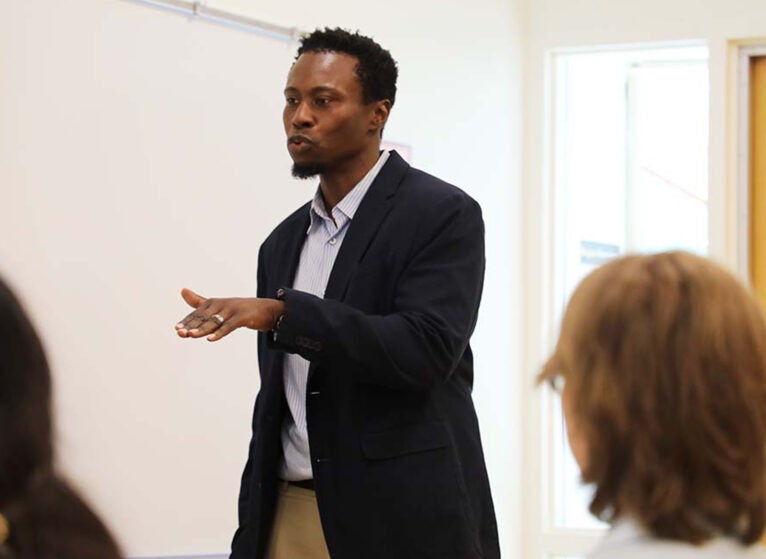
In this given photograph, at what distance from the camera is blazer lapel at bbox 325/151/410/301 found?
2.35m

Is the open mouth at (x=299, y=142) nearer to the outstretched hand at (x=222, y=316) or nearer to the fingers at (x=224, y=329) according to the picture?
the outstretched hand at (x=222, y=316)

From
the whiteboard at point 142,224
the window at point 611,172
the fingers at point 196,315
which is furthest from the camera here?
the window at point 611,172

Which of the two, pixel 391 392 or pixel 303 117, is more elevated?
pixel 303 117

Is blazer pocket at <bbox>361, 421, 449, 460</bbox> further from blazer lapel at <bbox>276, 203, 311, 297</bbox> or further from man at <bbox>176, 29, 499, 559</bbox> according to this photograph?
blazer lapel at <bbox>276, 203, 311, 297</bbox>

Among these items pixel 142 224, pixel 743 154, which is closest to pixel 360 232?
pixel 142 224

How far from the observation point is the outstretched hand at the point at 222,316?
6.63ft

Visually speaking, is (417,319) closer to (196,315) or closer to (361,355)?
(361,355)

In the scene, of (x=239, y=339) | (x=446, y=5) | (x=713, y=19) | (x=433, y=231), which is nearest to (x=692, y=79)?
(x=713, y=19)

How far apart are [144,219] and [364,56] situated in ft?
3.11

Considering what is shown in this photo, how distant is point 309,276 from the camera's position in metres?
2.46

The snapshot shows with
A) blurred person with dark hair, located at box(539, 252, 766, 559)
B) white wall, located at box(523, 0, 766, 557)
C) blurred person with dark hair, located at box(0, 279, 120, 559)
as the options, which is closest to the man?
blurred person with dark hair, located at box(539, 252, 766, 559)

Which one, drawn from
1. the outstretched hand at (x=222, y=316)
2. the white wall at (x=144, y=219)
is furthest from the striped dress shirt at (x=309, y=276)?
the white wall at (x=144, y=219)

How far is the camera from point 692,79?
5.44m

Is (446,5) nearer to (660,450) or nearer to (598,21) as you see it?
(598,21)
